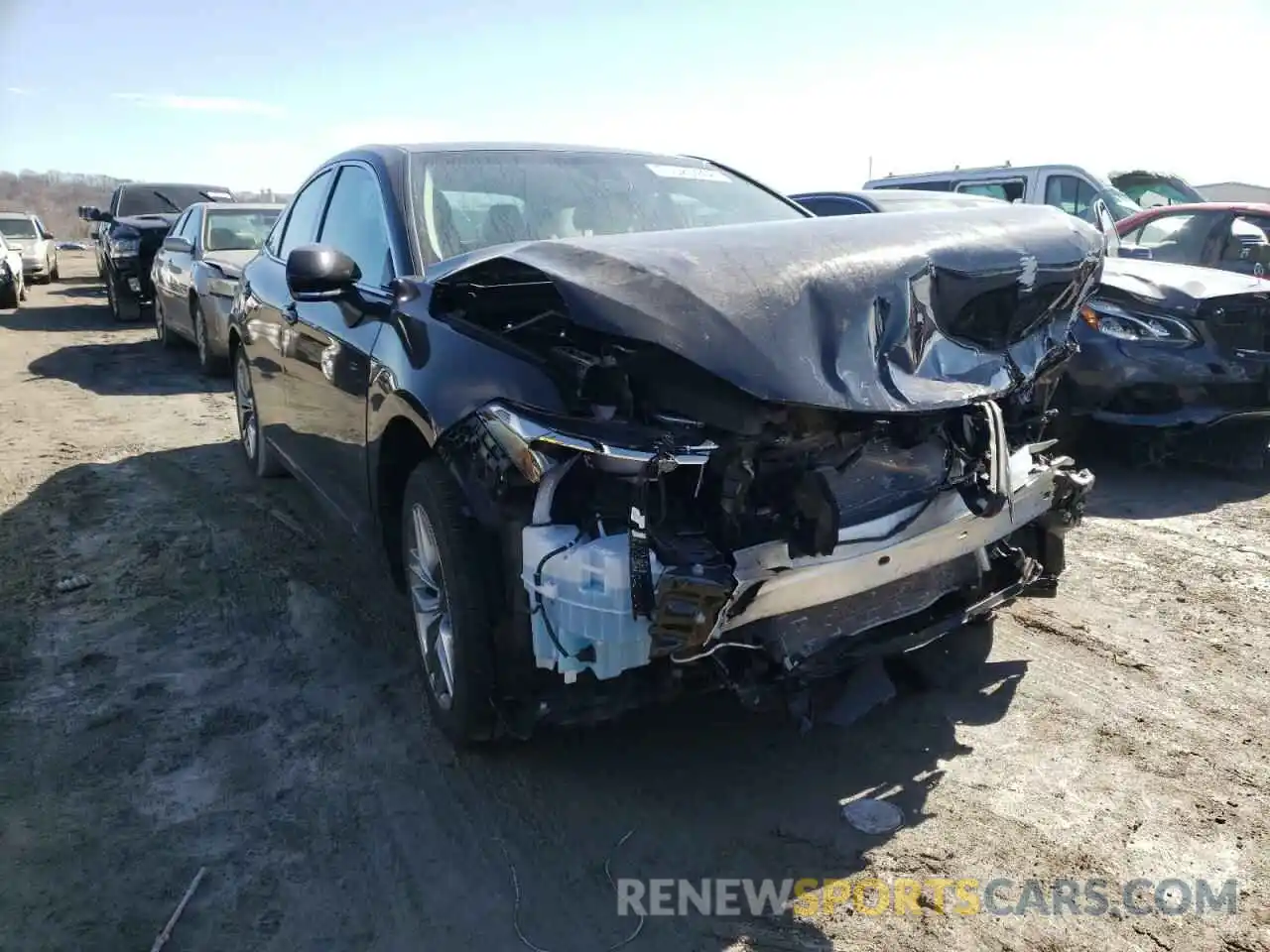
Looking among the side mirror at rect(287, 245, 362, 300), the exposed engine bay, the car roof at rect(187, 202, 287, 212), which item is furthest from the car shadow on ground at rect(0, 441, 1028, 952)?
the car roof at rect(187, 202, 287, 212)

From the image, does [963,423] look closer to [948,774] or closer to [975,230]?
[975,230]

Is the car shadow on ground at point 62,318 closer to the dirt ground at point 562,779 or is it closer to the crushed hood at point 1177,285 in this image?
the dirt ground at point 562,779

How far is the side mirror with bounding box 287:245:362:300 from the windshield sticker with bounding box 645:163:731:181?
148 centimetres

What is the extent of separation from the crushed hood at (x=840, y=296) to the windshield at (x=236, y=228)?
25.5 feet

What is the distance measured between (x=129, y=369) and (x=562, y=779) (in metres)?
9.37

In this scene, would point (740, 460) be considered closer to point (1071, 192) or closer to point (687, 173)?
point (687, 173)

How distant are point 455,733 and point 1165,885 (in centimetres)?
197

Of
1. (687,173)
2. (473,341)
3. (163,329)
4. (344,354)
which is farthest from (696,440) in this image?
(163,329)

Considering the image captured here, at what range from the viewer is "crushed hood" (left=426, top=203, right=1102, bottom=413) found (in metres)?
2.43

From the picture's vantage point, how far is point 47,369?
10.5m

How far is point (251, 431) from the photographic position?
241 inches

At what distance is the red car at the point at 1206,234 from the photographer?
26.5ft

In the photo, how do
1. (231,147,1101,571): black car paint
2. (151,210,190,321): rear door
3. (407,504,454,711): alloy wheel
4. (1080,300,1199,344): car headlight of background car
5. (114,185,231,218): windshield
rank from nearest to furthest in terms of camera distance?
(231,147,1101,571): black car paint
(407,504,454,711): alloy wheel
(1080,300,1199,344): car headlight of background car
(151,210,190,321): rear door
(114,185,231,218): windshield

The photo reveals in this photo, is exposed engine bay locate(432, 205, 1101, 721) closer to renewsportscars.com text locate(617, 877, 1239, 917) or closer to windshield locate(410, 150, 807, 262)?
renewsportscars.com text locate(617, 877, 1239, 917)
